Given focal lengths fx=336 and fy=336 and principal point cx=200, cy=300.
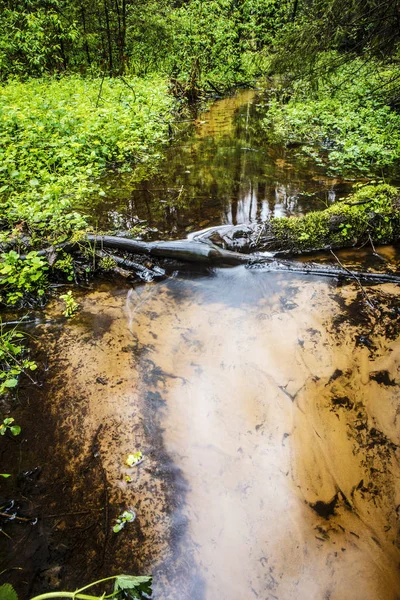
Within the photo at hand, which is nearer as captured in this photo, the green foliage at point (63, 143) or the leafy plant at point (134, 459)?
the leafy plant at point (134, 459)

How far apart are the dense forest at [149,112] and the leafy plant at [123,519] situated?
0.40 metres

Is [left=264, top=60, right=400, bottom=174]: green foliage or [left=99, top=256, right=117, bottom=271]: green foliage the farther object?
[left=264, top=60, right=400, bottom=174]: green foliage

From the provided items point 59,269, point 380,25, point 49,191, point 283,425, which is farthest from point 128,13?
point 283,425

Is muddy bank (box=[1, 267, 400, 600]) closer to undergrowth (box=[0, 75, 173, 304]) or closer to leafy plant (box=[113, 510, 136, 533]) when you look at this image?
leafy plant (box=[113, 510, 136, 533])

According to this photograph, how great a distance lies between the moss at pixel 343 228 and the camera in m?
4.72

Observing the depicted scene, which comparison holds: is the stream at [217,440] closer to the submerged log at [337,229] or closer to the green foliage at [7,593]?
the submerged log at [337,229]

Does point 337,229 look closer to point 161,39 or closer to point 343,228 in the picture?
point 343,228

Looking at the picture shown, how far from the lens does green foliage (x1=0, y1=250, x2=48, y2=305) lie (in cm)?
389

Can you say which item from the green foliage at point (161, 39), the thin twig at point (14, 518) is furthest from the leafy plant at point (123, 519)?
the green foliage at point (161, 39)

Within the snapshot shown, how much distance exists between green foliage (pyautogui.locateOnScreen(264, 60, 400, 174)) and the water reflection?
2.53ft

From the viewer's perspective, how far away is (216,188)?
6.61 m

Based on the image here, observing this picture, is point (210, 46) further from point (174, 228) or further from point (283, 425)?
point (283, 425)

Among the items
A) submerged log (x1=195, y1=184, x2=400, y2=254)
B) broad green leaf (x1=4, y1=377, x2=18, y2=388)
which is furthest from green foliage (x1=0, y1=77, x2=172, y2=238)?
submerged log (x1=195, y1=184, x2=400, y2=254)

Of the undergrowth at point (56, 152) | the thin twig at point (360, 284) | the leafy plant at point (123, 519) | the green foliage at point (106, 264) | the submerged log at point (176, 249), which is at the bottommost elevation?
the leafy plant at point (123, 519)
